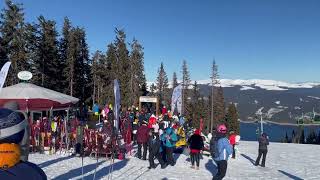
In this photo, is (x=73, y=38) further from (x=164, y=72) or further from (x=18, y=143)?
(x=18, y=143)

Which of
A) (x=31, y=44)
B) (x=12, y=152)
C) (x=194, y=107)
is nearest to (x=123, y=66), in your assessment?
(x=31, y=44)

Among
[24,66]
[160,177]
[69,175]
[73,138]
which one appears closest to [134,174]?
[160,177]

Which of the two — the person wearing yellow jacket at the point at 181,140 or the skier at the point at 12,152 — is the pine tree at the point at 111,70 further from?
the skier at the point at 12,152

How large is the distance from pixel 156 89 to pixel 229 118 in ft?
58.4

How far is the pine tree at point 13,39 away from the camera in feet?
152

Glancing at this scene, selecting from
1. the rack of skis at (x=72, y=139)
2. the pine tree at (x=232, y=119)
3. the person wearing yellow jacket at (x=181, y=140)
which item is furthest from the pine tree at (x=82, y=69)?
the pine tree at (x=232, y=119)

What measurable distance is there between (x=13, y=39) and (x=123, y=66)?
19.9 metres

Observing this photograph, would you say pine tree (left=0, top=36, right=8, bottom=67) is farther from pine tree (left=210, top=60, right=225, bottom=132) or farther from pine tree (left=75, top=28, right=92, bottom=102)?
pine tree (left=210, top=60, right=225, bottom=132)

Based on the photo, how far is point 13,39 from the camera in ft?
153

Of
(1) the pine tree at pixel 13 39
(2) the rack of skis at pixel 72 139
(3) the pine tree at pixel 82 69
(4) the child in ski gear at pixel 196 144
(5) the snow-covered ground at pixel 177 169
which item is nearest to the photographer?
(5) the snow-covered ground at pixel 177 169

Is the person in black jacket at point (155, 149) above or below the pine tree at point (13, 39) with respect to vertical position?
below

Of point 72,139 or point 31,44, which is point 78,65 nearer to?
point 31,44

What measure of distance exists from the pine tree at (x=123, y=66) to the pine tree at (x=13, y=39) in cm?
1732

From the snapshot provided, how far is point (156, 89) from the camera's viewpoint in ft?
319
